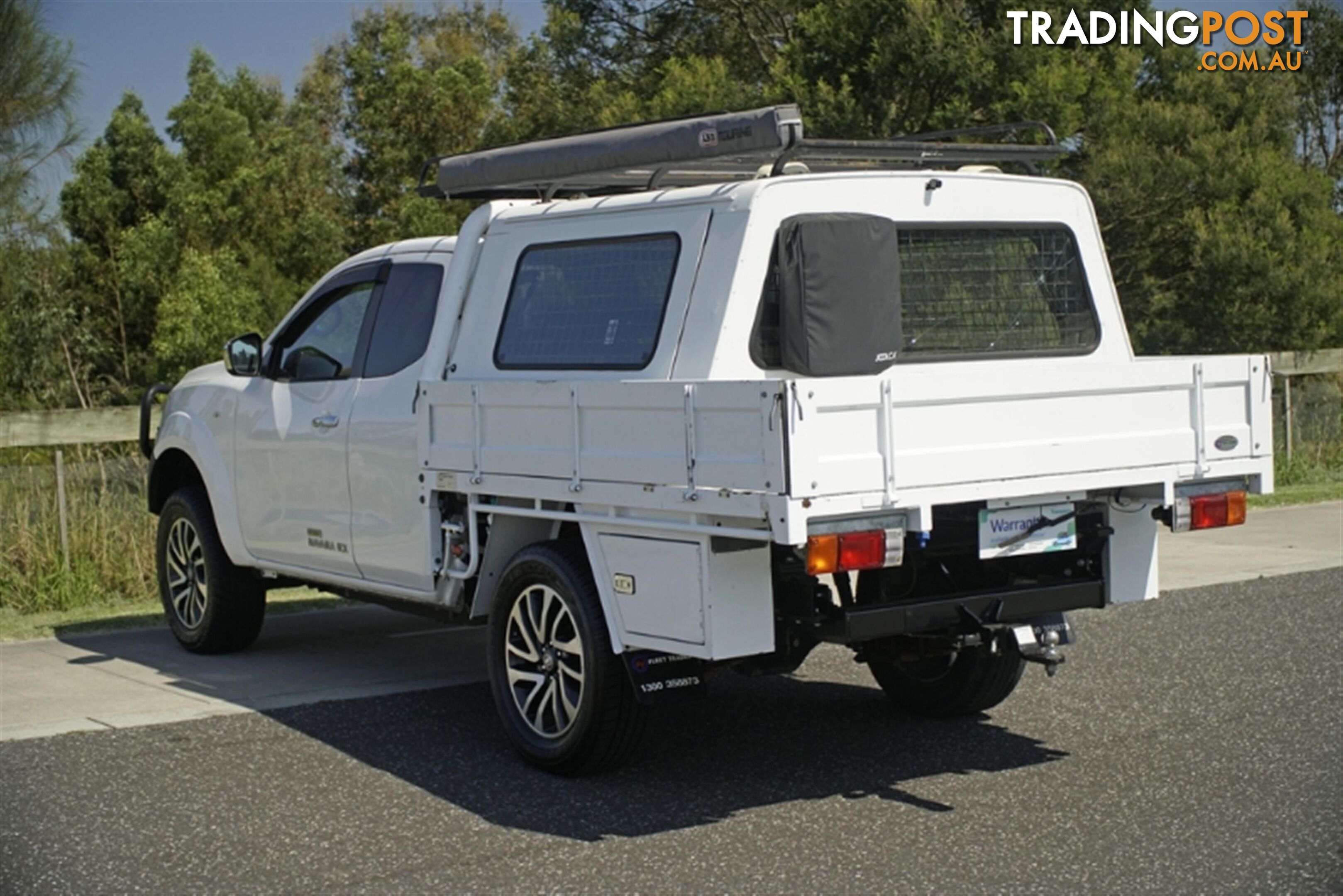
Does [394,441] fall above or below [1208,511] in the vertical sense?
above

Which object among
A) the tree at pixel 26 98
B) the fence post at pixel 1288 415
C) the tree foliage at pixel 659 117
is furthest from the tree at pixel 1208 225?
the tree at pixel 26 98

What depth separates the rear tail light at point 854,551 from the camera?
209 inches

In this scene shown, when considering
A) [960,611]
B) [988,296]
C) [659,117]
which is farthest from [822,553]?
[659,117]

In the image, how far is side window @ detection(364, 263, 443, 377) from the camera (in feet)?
24.9

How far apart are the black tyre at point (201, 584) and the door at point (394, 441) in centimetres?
143

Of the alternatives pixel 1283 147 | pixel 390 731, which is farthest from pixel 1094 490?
pixel 1283 147

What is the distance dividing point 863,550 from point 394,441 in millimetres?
2814

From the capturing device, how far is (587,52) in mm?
28094

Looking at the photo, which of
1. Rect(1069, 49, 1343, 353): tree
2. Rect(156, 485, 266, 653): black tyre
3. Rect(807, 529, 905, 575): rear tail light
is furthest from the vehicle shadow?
Rect(1069, 49, 1343, 353): tree

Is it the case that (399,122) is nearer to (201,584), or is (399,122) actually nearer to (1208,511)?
(201,584)

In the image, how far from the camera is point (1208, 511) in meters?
6.26

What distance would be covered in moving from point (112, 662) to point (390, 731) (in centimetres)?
250

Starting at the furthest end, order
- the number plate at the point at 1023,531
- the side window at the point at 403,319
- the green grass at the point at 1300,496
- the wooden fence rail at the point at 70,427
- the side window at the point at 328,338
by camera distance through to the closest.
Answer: the green grass at the point at 1300,496 < the wooden fence rail at the point at 70,427 < the side window at the point at 328,338 < the side window at the point at 403,319 < the number plate at the point at 1023,531

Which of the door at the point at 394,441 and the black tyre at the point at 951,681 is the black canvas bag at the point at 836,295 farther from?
the door at the point at 394,441
